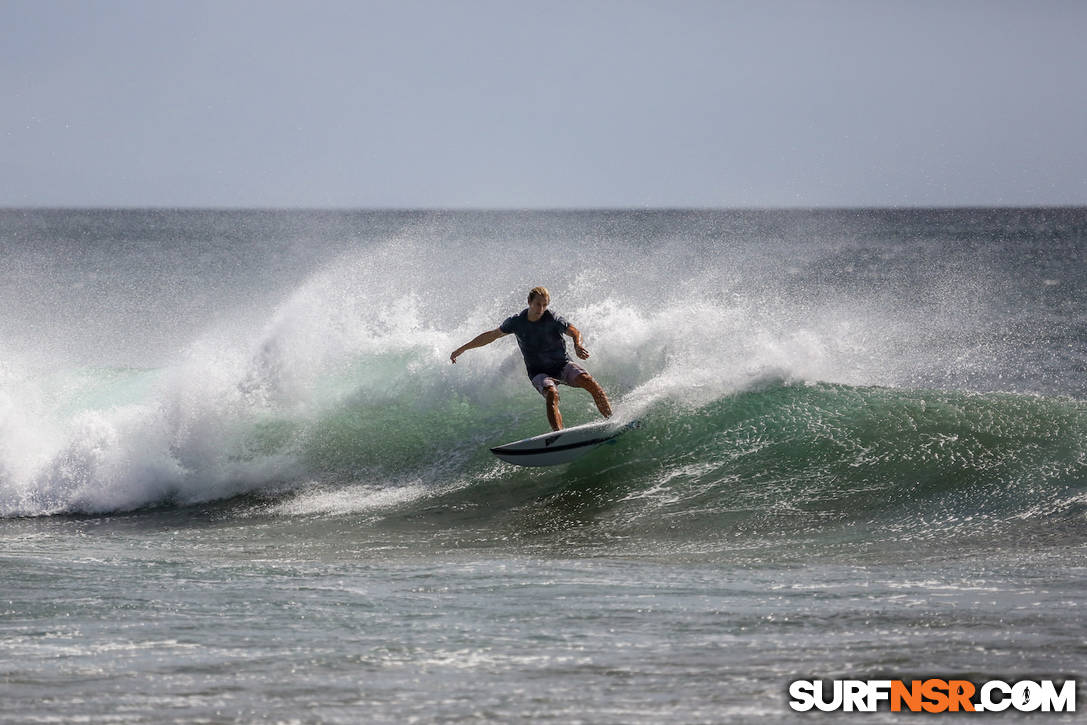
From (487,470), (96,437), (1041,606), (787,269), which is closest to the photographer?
(1041,606)

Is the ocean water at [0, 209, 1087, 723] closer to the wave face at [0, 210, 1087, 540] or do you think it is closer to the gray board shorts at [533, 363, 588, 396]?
A: the wave face at [0, 210, 1087, 540]

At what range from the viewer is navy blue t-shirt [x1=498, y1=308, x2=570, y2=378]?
10891 millimetres

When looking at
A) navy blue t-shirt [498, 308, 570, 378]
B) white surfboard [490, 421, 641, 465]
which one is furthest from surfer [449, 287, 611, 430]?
white surfboard [490, 421, 641, 465]

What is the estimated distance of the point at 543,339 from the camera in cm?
1095

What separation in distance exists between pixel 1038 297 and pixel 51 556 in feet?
110

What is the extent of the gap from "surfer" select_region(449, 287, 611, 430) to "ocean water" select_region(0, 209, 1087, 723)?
0.69 meters

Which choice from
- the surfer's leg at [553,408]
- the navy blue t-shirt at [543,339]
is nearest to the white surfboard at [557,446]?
the surfer's leg at [553,408]

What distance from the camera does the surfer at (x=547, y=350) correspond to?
10805mm

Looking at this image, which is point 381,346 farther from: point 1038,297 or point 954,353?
point 1038,297

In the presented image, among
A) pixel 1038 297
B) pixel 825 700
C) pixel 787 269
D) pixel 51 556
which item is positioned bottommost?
pixel 825 700

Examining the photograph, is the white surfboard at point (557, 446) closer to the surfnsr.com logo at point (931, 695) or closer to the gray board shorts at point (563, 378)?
the gray board shorts at point (563, 378)

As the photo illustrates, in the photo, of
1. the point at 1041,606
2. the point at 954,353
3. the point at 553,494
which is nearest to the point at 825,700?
the point at 1041,606

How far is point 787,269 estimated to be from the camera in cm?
4812

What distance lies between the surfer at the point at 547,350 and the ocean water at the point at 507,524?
69 centimetres
